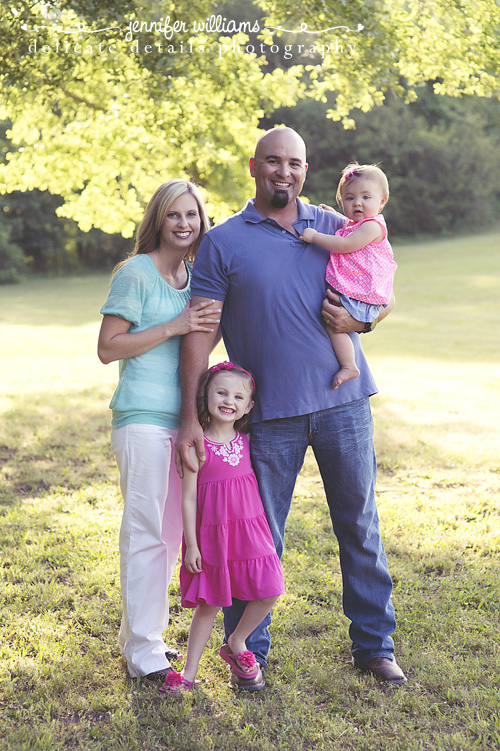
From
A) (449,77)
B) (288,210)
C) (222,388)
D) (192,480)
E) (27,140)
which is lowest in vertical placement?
(192,480)

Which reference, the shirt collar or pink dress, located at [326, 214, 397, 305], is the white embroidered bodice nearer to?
pink dress, located at [326, 214, 397, 305]

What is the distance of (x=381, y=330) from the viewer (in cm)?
1619

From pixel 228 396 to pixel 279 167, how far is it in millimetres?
944

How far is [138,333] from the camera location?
3.04 meters

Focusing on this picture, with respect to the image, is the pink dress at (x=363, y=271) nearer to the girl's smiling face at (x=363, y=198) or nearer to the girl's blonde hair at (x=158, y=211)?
the girl's smiling face at (x=363, y=198)

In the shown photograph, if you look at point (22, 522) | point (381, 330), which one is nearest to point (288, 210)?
point (22, 522)

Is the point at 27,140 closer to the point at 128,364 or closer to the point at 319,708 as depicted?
the point at 128,364

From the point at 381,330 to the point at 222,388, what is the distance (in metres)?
13.7

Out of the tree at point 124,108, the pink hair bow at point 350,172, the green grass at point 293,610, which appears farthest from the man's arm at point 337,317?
the tree at point 124,108

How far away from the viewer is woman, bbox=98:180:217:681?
3.03m

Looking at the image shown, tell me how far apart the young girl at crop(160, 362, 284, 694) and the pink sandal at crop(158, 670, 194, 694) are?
0.04 ft

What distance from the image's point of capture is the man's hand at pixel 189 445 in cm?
289

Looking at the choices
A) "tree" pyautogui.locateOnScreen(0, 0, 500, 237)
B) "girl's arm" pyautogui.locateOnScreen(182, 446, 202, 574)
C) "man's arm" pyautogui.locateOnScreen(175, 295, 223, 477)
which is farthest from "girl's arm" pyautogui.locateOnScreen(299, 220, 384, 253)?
"tree" pyautogui.locateOnScreen(0, 0, 500, 237)

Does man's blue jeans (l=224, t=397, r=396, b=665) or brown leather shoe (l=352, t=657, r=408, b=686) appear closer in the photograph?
man's blue jeans (l=224, t=397, r=396, b=665)
